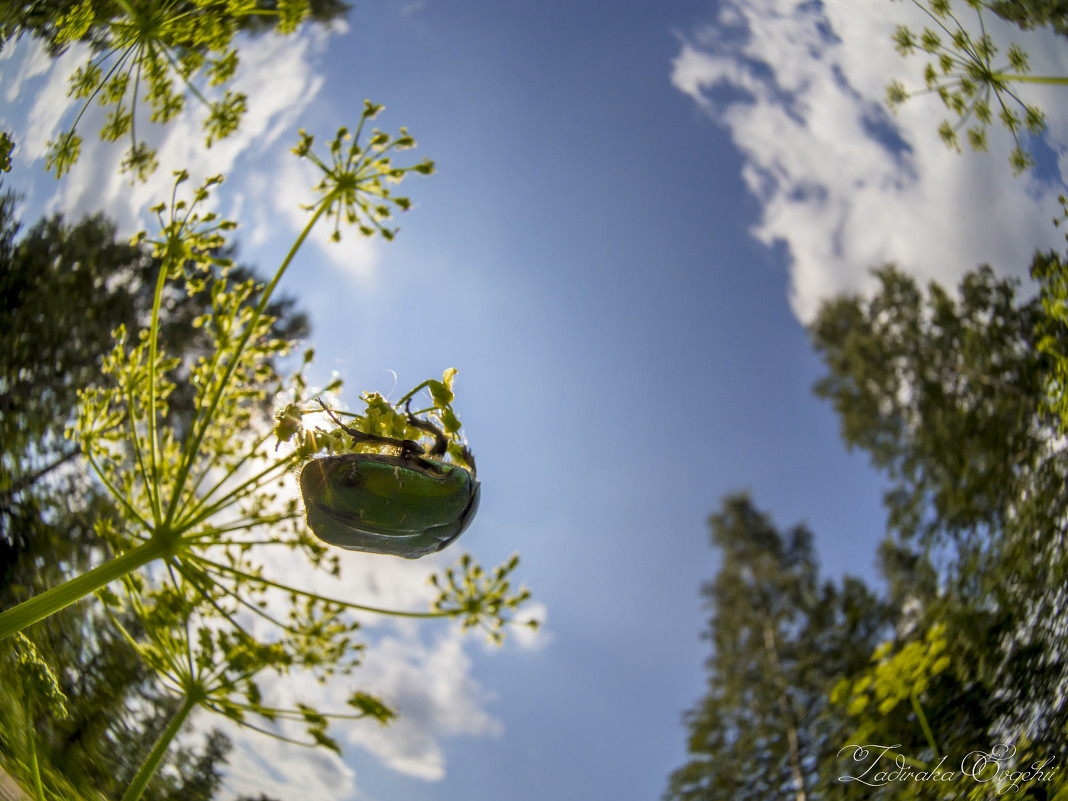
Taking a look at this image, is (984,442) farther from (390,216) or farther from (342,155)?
(342,155)

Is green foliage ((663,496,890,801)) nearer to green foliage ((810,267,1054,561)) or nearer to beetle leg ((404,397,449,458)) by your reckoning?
green foliage ((810,267,1054,561))

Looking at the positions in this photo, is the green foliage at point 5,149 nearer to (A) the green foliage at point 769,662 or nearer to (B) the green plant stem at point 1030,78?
(B) the green plant stem at point 1030,78

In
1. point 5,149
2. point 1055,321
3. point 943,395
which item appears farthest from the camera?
point 943,395

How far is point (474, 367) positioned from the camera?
240cm

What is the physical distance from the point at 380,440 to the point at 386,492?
13cm

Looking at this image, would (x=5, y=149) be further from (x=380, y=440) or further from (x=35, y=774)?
(x=35, y=774)

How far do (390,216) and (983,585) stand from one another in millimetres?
3307

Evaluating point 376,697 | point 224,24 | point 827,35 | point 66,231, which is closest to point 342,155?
point 224,24

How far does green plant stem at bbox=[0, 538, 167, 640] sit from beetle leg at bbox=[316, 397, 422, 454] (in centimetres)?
55

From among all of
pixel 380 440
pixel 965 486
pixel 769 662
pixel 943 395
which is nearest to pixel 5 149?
pixel 380 440

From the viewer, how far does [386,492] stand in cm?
130

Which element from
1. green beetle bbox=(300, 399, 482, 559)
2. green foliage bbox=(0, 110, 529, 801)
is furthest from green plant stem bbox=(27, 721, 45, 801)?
green beetle bbox=(300, 399, 482, 559)

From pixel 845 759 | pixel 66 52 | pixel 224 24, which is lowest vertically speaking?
pixel 845 759

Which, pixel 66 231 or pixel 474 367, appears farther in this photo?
pixel 474 367
